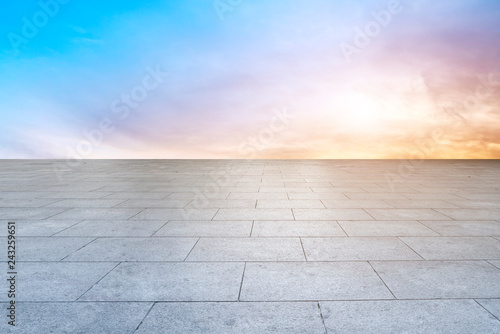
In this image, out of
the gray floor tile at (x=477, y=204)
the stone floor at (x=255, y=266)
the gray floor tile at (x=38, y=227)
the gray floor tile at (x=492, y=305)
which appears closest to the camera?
the stone floor at (x=255, y=266)

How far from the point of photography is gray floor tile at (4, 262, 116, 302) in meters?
3.60

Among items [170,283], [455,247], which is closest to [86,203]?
[170,283]

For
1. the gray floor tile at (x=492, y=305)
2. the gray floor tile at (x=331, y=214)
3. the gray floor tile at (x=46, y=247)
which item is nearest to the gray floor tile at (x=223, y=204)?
the gray floor tile at (x=331, y=214)

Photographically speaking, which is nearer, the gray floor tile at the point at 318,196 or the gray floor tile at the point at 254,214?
the gray floor tile at the point at 254,214

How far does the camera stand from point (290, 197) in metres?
9.64

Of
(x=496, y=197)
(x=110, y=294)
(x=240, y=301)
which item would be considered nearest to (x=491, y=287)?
(x=240, y=301)

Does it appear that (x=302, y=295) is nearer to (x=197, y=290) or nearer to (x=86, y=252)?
(x=197, y=290)

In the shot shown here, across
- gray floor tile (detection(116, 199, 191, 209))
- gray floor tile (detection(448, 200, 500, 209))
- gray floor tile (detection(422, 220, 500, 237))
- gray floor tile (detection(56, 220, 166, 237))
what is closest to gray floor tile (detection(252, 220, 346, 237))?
gray floor tile (detection(422, 220, 500, 237))

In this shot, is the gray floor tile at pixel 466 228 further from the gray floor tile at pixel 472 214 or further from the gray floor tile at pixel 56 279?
the gray floor tile at pixel 56 279

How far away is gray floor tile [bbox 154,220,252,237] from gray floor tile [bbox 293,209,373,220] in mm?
1417

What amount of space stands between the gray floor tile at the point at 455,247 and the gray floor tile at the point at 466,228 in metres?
0.30

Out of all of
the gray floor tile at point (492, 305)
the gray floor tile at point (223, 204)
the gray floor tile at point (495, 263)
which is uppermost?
the gray floor tile at point (223, 204)

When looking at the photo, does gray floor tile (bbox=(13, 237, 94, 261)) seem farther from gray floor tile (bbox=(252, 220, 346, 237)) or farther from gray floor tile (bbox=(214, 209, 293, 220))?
gray floor tile (bbox=(252, 220, 346, 237))

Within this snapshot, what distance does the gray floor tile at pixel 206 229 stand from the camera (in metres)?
5.89
